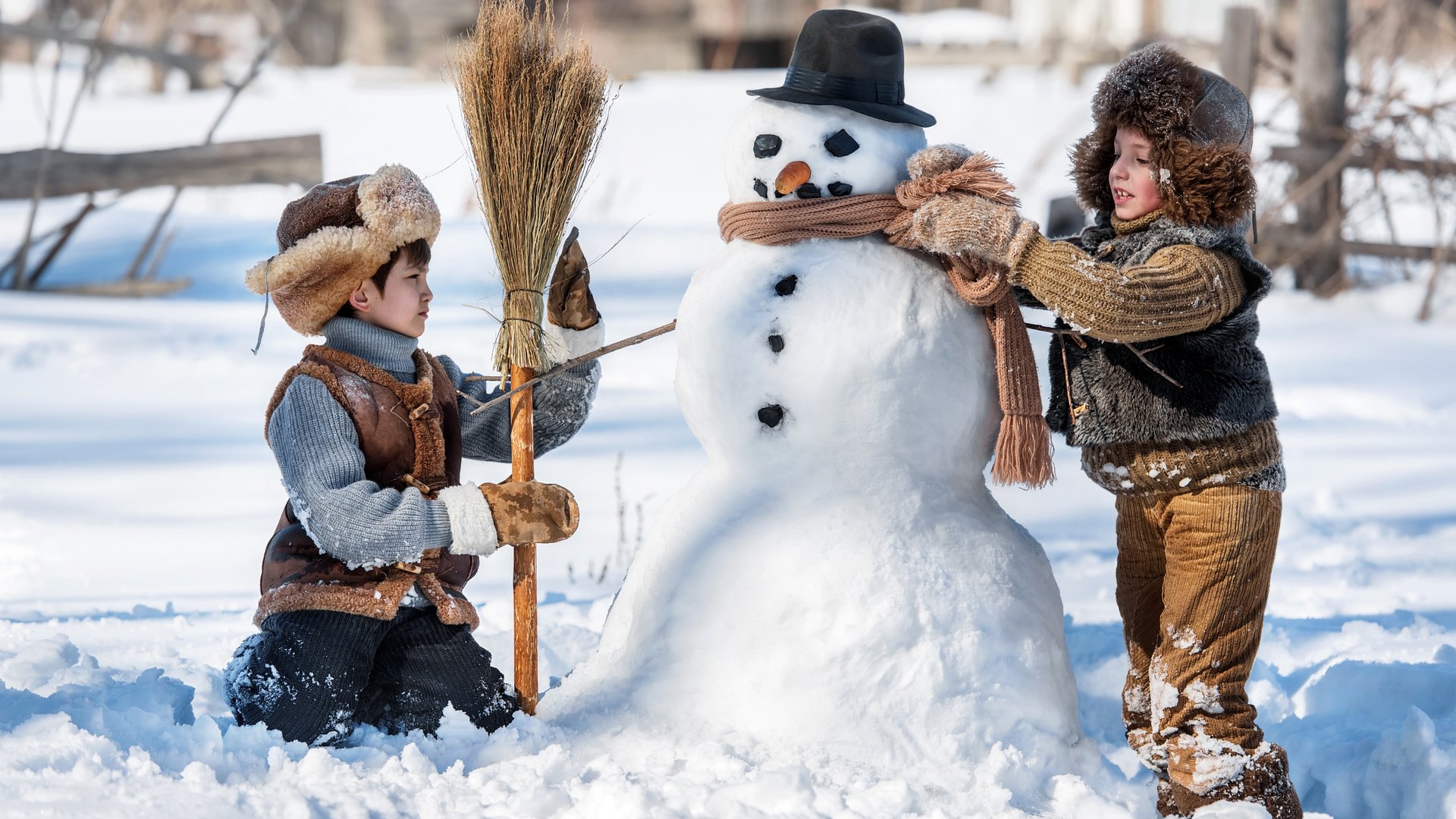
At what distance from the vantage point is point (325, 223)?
2.43 m

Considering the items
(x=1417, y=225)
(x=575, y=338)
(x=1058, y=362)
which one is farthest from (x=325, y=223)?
(x=1417, y=225)

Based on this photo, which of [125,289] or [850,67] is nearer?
[850,67]

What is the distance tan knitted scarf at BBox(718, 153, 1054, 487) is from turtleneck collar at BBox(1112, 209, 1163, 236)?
0.27 m

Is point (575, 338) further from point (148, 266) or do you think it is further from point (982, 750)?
point (148, 266)

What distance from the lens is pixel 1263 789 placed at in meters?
2.35

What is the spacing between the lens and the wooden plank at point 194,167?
7.06 m

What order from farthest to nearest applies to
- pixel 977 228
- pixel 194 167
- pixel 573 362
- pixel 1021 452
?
pixel 194 167, pixel 573 362, pixel 1021 452, pixel 977 228

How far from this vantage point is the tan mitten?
2.36 metres

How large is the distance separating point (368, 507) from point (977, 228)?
3.60ft

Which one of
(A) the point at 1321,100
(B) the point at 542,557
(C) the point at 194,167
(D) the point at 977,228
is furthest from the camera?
(A) the point at 1321,100

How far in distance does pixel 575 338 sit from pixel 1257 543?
4.19 ft

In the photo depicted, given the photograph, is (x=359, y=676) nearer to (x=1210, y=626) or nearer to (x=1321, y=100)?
(x=1210, y=626)

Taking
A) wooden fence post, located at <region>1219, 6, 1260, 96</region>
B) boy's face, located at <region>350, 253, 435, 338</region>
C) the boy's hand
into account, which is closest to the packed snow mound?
the boy's hand

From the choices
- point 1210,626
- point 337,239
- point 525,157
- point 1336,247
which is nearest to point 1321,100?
point 1336,247
